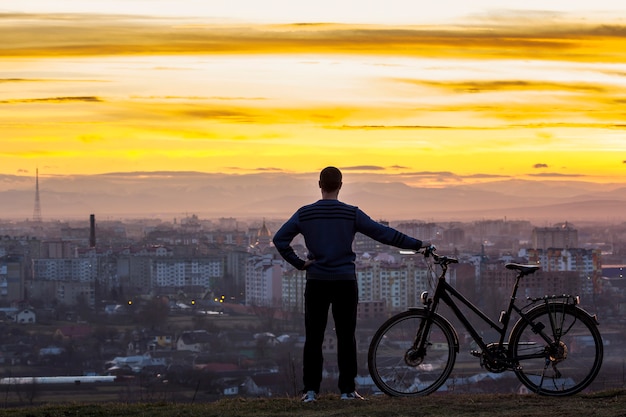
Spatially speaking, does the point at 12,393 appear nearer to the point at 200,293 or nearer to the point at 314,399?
the point at 314,399

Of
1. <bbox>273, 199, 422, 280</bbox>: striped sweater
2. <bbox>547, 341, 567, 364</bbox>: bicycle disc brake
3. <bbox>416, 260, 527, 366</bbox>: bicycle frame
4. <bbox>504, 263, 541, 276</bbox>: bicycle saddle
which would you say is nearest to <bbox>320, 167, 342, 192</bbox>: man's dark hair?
<bbox>273, 199, 422, 280</bbox>: striped sweater

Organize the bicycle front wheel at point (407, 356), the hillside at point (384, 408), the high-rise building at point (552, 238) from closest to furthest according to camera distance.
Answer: the hillside at point (384, 408)
the bicycle front wheel at point (407, 356)
the high-rise building at point (552, 238)

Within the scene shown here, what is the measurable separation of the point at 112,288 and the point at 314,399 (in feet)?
345

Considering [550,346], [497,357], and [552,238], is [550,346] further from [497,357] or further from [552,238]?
[552,238]

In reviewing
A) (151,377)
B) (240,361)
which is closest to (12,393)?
(151,377)

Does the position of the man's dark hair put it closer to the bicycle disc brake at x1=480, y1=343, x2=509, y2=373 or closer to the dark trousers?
the dark trousers

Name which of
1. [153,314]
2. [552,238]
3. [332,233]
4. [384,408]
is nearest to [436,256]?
[332,233]

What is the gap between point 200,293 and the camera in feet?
370

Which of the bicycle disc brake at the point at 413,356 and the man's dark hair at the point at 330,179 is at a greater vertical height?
the man's dark hair at the point at 330,179

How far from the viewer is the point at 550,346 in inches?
355

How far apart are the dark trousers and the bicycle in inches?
9.0

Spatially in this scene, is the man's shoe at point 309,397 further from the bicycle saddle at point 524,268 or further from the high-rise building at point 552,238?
the high-rise building at point 552,238


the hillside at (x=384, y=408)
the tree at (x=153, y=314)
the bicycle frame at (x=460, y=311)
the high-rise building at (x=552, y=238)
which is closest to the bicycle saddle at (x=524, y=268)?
the bicycle frame at (x=460, y=311)

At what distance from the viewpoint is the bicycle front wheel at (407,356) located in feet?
29.4
